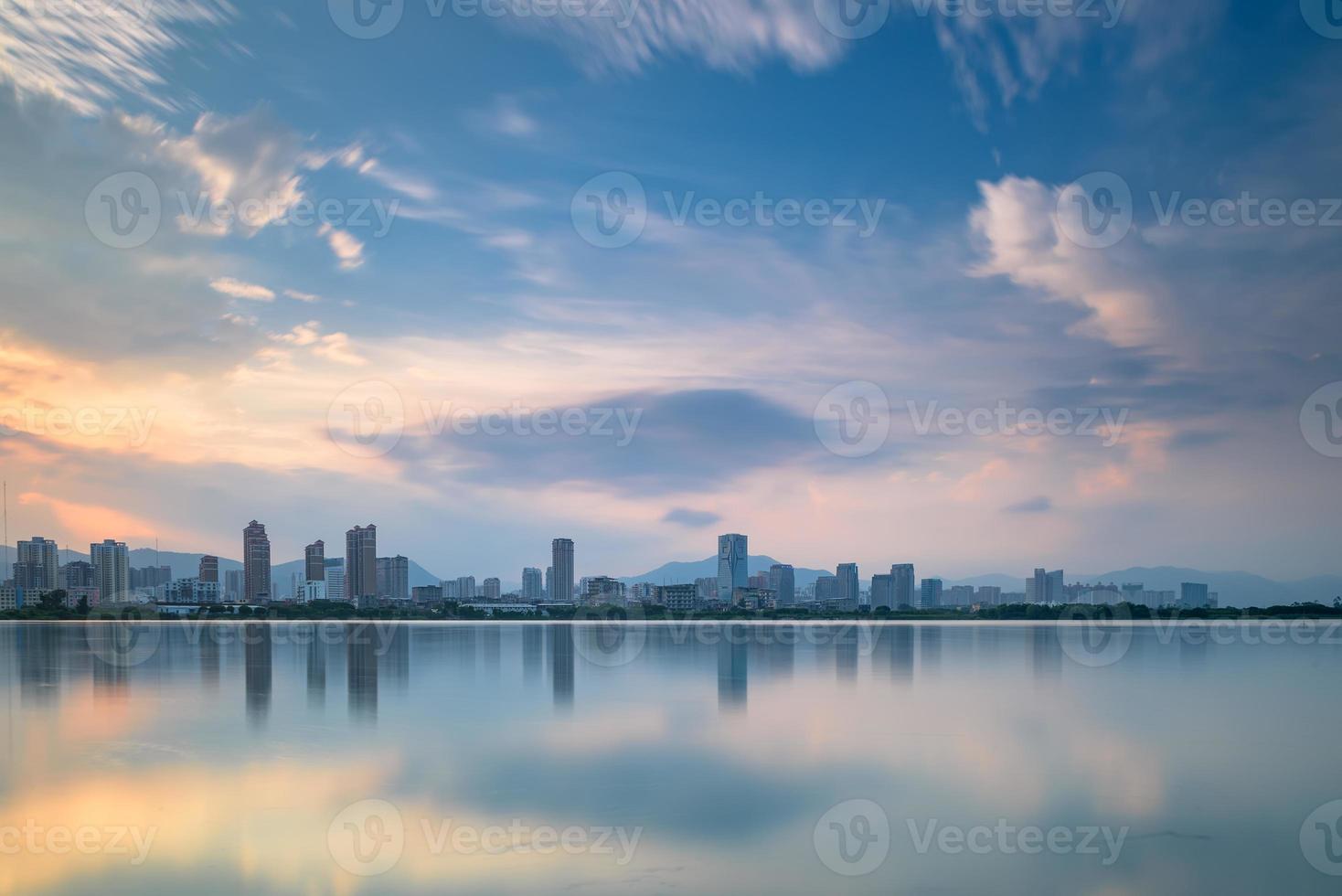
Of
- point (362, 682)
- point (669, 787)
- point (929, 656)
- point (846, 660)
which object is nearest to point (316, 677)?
point (362, 682)

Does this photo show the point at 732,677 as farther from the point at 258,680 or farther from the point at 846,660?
the point at 258,680

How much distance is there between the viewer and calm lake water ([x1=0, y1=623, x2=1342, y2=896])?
10961 mm

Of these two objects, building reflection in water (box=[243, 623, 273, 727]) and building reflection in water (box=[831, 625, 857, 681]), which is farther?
building reflection in water (box=[831, 625, 857, 681])

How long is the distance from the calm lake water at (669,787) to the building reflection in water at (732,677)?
0.32 m

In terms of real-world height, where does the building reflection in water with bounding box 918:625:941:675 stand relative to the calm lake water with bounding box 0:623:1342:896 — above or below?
below

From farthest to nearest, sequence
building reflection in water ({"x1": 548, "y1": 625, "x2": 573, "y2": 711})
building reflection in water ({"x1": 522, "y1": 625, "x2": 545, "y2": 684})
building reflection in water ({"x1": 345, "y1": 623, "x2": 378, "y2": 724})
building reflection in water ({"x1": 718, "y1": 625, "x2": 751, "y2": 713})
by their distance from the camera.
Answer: building reflection in water ({"x1": 522, "y1": 625, "x2": 545, "y2": 684})
building reflection in water ({"x1": 548, "y1": 625, "x2": 573, "y2": 711})
building reflection in water ({"x1": 718, "y1": 625, "x2": 751, "y2": 713})
building reflection in water ({"x1": 345, "y1": 623, "x2": 378, "y2": 724})

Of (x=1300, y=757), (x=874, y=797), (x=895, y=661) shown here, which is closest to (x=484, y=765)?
(x=874, y=797)

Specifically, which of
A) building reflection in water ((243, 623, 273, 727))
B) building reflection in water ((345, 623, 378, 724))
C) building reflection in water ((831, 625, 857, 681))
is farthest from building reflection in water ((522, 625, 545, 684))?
building reflection in water ((831, 625, 857, 681))

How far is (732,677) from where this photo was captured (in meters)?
34.7

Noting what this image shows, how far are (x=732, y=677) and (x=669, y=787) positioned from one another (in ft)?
65.1

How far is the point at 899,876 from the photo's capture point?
Result: 10.8 metres

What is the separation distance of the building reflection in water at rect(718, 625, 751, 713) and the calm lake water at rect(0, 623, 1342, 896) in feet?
1.06

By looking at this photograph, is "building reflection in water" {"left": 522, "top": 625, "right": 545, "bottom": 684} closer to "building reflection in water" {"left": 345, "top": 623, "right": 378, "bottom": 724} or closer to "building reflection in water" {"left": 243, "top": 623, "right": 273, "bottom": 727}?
"building reflection in water" {"left": 345, "top": 623, "right": 378, "bottom": 724}

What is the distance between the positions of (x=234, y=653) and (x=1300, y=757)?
163 ft
